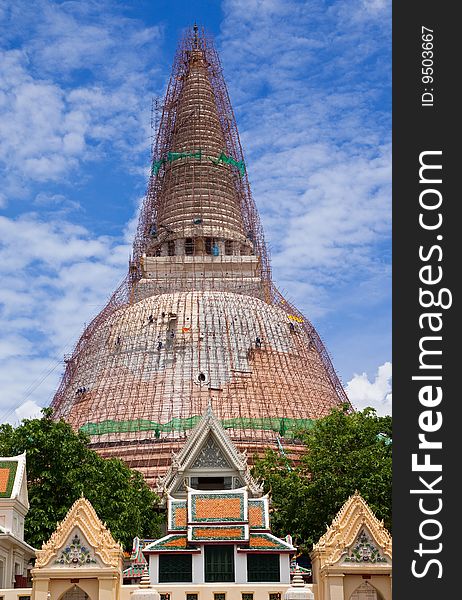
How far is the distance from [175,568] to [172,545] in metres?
0.67

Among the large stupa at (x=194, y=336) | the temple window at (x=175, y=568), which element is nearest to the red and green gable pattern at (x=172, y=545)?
the temple window at (x=175, y=568)

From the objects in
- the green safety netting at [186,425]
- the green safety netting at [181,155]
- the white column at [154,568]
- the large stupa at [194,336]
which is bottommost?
the white column at [154,568]

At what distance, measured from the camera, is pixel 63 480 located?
38.7m

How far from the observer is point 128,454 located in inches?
2076

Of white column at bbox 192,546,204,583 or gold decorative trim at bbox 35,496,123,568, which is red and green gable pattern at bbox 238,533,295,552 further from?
gold decorative trim at bbox 35,496,123,568

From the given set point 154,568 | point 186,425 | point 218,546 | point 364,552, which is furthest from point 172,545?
point 186,425

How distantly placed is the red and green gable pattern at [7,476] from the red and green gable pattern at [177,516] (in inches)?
251

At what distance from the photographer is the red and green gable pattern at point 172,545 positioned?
2738 cm

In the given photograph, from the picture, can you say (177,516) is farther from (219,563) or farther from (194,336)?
(194,336)

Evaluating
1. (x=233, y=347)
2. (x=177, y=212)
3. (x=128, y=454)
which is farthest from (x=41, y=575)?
(x=177, y=212)

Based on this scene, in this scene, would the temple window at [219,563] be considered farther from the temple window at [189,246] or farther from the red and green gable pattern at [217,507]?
the temple window at [189,246]

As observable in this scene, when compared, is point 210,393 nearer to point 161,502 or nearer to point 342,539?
point 161,502

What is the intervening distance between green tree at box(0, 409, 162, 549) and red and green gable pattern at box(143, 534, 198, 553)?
9620 millimetres

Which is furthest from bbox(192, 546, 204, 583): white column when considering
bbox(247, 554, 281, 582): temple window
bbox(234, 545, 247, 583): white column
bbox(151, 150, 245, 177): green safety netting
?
bbox(151, 150, 245, 177): green safety netting
